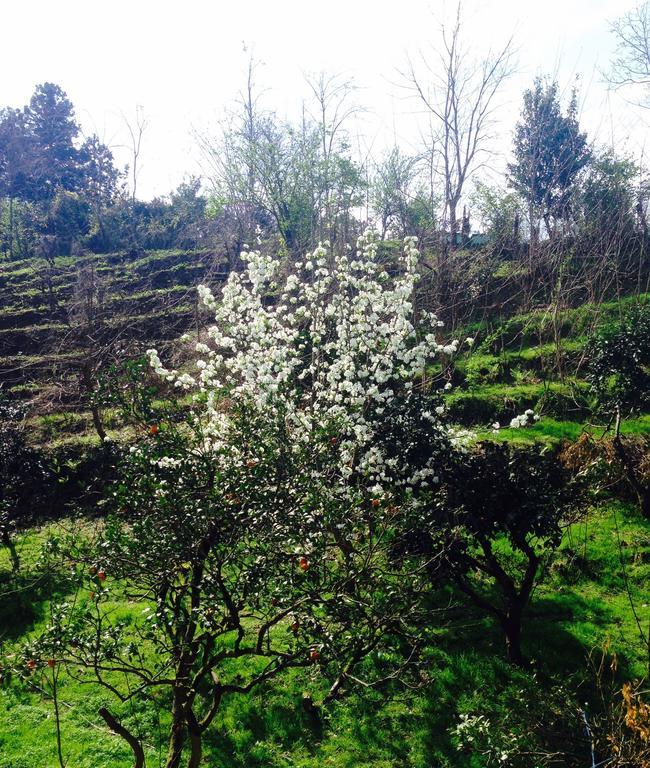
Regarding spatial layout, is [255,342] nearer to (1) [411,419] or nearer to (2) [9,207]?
(1) [411,419]

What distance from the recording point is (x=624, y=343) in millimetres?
11656

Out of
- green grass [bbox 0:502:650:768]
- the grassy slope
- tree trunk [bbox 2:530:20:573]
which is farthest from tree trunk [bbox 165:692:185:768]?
tree trunk [bbox 2:530:20:573]

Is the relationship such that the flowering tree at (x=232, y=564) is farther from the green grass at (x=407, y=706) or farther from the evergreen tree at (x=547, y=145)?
the evergreen tree at (x=547, y=145)

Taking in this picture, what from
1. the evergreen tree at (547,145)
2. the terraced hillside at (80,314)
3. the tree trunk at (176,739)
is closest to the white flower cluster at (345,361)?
the tree trunk at (176,739)

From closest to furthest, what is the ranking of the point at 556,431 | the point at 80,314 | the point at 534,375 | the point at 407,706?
1. the point at 407,706
2. the point at 556,431
3. the point at 534,375
4. the point at 80,314

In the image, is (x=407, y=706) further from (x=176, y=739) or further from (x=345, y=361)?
(x=345, y=361)

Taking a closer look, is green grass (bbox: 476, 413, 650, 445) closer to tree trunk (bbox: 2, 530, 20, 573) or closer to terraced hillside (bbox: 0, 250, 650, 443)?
terraced hillside (bbox: 0, 250, 650, 443)

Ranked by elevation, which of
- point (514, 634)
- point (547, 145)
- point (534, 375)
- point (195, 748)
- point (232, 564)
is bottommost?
point (514, 634)

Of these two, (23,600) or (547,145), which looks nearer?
(23,600)

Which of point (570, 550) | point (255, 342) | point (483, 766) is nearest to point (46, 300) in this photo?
point (255, 342)

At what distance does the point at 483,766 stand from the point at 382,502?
90.2 inches

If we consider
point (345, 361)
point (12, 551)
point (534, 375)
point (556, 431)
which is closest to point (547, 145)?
point (534, 375)

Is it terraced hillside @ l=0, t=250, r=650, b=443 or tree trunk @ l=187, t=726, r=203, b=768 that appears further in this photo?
terraced hillside @ l=0, t=250, r=650, b=443

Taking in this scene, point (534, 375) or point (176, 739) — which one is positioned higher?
point (534, 375)
